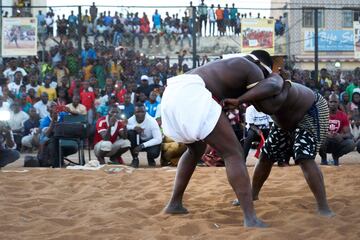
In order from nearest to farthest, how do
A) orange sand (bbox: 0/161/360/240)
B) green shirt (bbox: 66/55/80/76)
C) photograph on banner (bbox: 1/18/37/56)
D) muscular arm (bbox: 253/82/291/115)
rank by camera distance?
orange sand (bbox: 0/161/360/240) < muscular arm (bbox: 253/82/291/115) < photograph on banner (bbox: 1/18/37/56) < green shirt (bbox: 66/55/80/76)

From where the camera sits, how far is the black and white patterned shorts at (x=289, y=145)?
448 centimetres

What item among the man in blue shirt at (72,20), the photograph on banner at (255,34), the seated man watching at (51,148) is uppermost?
the man in blue shirt at (72,20)

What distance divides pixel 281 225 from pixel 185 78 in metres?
1.38

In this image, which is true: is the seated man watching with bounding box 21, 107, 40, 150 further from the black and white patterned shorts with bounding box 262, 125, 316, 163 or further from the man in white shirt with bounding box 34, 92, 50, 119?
the black and white patterned shorts with bounding box 262, 125, 316, 163

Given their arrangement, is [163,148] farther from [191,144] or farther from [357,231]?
[357,231]

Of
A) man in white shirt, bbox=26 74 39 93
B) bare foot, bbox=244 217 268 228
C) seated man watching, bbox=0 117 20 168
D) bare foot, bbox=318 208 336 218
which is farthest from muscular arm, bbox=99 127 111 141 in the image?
bare foot, bbox=244 217 268 228

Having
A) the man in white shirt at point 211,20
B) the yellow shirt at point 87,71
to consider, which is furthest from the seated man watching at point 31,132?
the man in white shirt at point 211,20

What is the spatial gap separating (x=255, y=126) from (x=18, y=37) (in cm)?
673

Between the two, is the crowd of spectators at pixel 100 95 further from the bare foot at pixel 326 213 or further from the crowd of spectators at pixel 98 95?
the bare foot at pixel 326 213

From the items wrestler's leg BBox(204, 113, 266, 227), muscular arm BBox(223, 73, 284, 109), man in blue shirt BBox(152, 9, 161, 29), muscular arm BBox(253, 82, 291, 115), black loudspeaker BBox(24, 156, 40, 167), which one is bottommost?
black loudspeaker BBox(24, 156, 40, 167)

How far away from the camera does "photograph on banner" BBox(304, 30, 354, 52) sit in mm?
20969

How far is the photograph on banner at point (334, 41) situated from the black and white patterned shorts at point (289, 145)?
16439 mm

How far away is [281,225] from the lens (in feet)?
13.4

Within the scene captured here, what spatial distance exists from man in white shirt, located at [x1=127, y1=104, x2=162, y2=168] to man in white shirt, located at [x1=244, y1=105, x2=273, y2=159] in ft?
5.47
